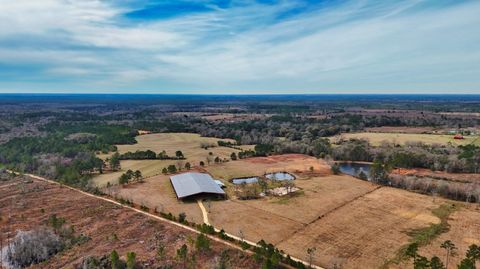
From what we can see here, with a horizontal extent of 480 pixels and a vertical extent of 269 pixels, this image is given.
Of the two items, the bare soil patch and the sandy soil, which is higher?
the bare soil patch

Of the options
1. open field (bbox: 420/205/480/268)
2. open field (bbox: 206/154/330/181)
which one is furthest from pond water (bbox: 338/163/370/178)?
open field (bbox: 420/205/480/268)

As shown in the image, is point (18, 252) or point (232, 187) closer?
point (18, 252)

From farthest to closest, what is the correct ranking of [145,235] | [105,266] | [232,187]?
[232,187] < [145,235] < [105,266]

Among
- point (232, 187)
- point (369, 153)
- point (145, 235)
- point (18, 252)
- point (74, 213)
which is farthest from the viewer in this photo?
point (369, 153)

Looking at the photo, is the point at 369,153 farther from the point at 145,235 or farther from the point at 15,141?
the point at 15,141

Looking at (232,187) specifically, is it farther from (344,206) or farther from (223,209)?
(344,206)

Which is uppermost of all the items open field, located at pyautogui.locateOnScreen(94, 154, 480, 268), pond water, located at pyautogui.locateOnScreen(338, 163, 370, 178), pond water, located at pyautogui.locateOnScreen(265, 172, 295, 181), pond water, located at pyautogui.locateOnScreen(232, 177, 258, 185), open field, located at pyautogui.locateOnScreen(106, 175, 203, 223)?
open field, located at pyautogui.locateOnScreen(94, 154, 480, 268)

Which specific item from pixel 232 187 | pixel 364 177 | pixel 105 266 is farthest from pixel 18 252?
pixel 364 177

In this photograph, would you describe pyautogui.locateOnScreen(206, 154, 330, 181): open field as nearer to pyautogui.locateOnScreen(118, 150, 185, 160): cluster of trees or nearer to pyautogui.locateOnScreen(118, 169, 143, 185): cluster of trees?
pyautogui.locateOnScreen(118, 150, 185, 160): cluster of trees
